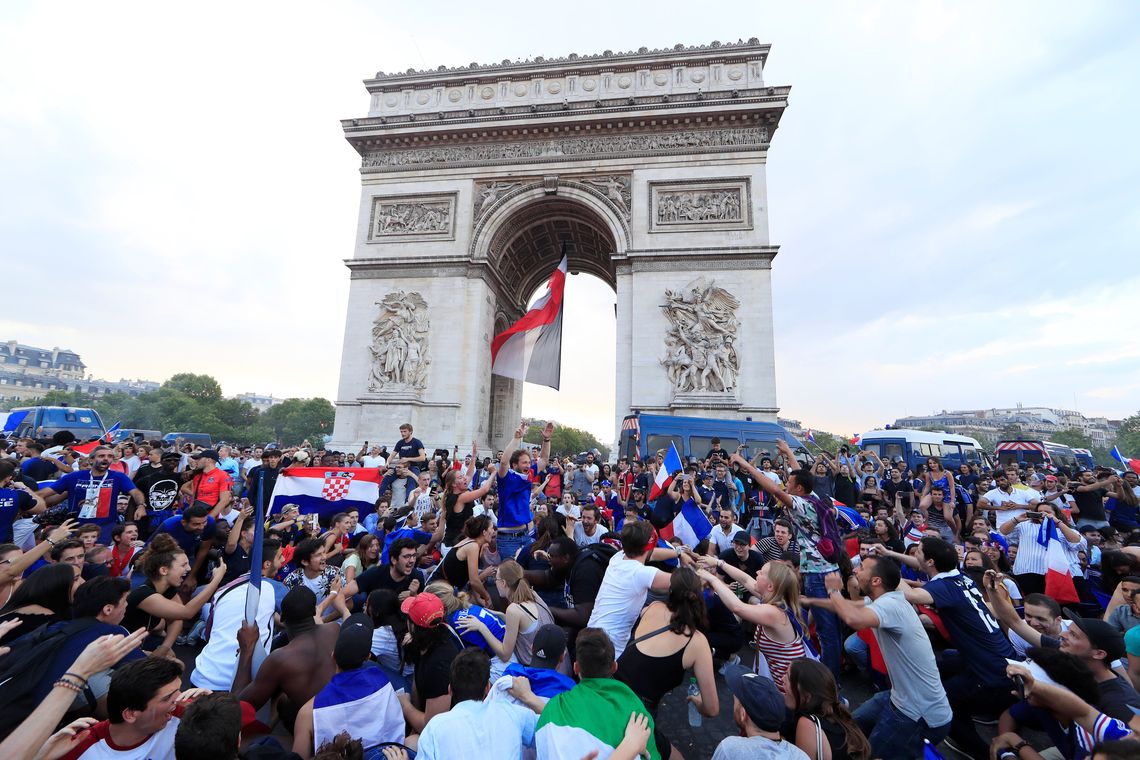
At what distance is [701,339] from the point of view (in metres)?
16.5

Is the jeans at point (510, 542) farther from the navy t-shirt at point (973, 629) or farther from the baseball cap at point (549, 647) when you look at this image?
the navy t-shirt at point (973, 629)

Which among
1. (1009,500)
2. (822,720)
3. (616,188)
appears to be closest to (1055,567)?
(1009,500)

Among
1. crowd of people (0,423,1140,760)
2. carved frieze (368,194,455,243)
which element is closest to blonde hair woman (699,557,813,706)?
crowd of people (0,423,1140,760)

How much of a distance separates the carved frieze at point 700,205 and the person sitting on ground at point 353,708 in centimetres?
1727

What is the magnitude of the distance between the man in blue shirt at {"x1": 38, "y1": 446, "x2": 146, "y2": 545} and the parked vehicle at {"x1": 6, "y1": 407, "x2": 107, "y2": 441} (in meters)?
12.4

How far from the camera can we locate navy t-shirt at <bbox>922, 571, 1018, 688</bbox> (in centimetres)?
329

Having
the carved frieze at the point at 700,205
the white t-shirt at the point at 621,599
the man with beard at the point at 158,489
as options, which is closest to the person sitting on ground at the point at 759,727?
the white t-shirt at the point at 621,599

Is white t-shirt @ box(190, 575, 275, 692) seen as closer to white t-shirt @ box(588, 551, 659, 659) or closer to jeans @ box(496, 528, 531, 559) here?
white t-shirt @ box(588, 551, 659, 659)

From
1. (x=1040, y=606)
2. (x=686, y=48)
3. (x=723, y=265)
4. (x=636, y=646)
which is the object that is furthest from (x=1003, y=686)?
(x=686, y=48)

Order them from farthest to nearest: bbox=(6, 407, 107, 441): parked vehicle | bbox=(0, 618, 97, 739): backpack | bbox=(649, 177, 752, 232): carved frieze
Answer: bbox=(649, 177, 752, 232): carved frieze → bbox=(6, 407, 107, 441): parked vehicle → bbox=(0, 618, 97, 739): backpack

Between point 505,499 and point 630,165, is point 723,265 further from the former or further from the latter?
point 505,499

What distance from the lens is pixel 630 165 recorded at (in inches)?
729

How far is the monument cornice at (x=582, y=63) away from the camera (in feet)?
59.9

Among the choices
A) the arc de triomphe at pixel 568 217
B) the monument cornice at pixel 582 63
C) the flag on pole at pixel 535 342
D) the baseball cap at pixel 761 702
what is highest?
the monument cornice at pixel 582 63
